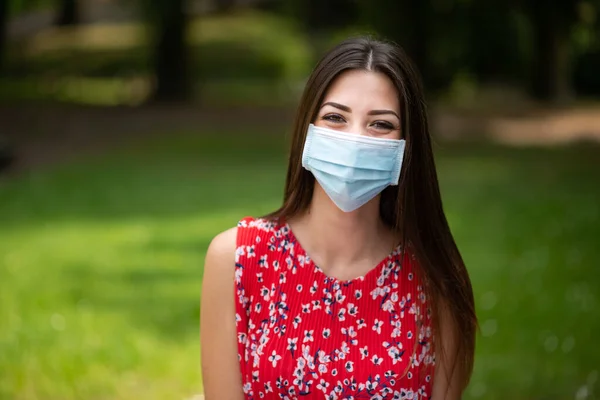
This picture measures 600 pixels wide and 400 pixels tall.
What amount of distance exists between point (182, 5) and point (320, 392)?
18.8 metres

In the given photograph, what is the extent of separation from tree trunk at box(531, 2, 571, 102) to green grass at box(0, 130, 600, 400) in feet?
22.4

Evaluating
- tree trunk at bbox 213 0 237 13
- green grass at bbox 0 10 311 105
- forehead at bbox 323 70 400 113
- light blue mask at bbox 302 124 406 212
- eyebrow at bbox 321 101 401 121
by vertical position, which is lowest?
green grass at bbox 0 10 311 105

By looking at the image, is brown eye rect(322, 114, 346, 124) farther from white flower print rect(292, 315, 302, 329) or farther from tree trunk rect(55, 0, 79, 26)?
tree trunk rect(55, 0, 79, 26)

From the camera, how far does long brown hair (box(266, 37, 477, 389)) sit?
3279 mm

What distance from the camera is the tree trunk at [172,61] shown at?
22.1 m

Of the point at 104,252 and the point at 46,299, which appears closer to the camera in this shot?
the point at 46,299

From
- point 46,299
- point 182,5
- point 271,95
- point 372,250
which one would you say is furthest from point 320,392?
point 271,95

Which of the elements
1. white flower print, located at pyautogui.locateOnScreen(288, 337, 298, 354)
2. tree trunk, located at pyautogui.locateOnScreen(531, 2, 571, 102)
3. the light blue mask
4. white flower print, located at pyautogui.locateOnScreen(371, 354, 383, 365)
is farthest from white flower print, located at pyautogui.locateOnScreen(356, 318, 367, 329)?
tree trunk, located at pyautogui.locateOnScreen(531, 2, 571, 102)

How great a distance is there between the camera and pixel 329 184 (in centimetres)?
331

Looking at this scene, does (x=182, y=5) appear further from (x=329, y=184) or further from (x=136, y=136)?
(x=329, y=184)

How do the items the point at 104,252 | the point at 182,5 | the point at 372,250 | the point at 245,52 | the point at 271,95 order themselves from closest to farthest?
the point at 372,250 < the point at 104,252 < the point at 182,5 < the point at 271,95 < the point at 245,52

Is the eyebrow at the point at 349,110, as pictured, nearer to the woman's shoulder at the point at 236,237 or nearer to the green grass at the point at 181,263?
the woman's shoulder at the point at 236,237

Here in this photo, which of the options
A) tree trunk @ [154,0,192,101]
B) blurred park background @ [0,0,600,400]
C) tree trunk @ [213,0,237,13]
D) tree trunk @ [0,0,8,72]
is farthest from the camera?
tree trunk @ [213,0,237,13]

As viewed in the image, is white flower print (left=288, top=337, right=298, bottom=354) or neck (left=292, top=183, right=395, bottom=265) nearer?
white flower print (left=288, top=337, right=298, bottom=354)
